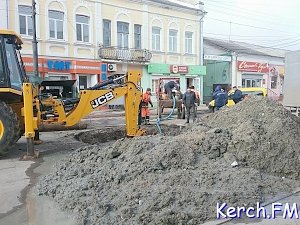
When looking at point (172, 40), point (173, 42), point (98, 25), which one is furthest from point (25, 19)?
point (173, 42)

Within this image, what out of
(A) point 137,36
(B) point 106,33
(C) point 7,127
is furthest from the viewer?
(A) point 137,36

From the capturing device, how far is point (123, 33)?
2689 cm

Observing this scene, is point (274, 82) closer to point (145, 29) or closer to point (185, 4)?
point (185, 4)

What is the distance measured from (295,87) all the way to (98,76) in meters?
13.5

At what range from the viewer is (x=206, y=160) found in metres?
6.35

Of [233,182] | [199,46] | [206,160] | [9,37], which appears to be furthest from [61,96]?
[199,46]

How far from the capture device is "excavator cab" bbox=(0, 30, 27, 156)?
26.7 ft

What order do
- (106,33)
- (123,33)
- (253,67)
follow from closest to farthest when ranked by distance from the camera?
1. (106,33)
2. (123,33)
3. (253,67)

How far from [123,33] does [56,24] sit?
17.8ft

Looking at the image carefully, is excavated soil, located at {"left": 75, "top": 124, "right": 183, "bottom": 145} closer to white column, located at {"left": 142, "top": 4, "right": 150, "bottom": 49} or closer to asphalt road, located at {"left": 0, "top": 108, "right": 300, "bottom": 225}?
asphalt road, located at {"left": 0, "top": 108, "right": 300, "bottom": 225}

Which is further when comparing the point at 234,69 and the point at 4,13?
the point at 234,69

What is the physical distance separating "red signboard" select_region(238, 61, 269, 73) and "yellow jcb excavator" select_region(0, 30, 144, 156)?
92.1 ft

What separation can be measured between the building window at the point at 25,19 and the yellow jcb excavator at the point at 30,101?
44.8 feet

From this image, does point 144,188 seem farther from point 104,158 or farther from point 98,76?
point 98,76
